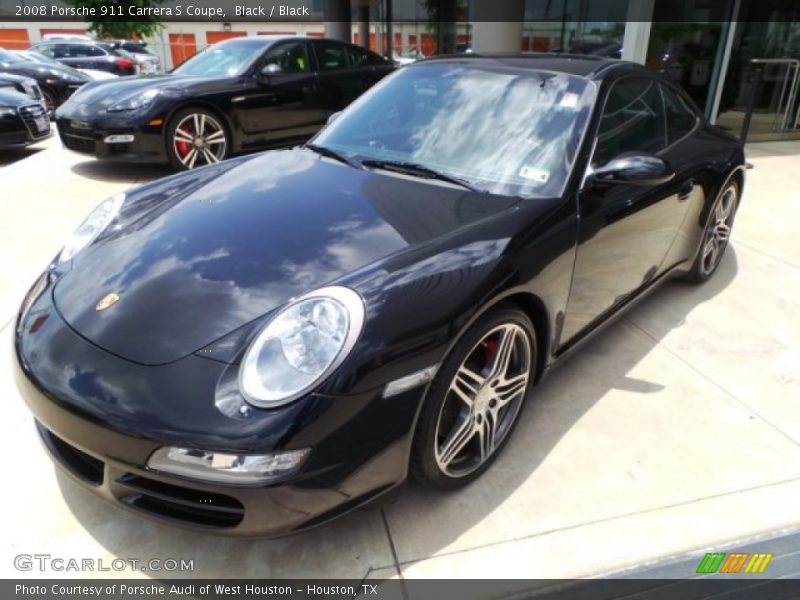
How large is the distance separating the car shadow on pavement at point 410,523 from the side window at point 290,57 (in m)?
5.25

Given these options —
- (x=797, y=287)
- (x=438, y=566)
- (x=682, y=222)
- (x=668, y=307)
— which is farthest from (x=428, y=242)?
(x=797, y=287)

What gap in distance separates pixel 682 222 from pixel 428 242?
2.00m

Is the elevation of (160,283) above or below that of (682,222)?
above

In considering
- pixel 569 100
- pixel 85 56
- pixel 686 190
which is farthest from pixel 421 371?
pixel 85 56

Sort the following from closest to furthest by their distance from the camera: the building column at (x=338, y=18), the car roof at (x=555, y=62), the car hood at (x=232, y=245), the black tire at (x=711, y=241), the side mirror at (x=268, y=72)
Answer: the car hood at (x=232, y=245) < the car roof at (x=555, y=62) < the black tire at (x=711, y=241) < the side mirror at (x=268, y=72) < the building column at (x=338, y=18)

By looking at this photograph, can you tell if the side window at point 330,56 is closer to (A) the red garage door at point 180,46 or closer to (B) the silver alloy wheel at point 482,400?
(B) the silver alloy wheel at point 482,400

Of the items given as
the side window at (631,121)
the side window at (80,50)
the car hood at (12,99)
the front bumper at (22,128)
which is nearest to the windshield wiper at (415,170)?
the side window at (631,121)

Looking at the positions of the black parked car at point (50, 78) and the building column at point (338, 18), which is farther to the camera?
the building column at point (338, 18)

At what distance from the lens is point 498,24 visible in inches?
306

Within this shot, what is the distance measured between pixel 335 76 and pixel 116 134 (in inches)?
102

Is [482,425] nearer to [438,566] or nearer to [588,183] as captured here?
[438,566]

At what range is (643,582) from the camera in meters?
1.80

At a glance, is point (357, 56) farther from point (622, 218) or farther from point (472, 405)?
point (472, 405)

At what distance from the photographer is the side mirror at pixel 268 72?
595 cm
